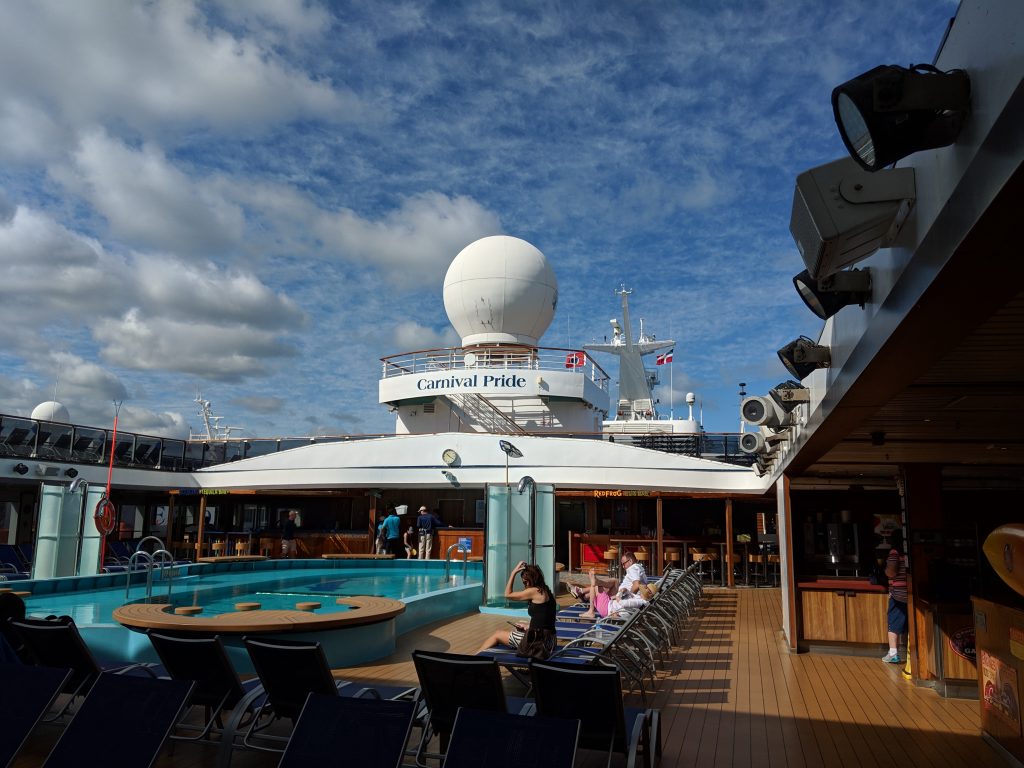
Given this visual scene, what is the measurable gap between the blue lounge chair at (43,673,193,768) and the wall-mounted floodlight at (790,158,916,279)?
128 inches

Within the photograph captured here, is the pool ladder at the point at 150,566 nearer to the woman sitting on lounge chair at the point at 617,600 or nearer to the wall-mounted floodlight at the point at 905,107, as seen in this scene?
the woman sitting on lounge chair at the point at 617,600

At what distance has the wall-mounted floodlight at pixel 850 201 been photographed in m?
2.33

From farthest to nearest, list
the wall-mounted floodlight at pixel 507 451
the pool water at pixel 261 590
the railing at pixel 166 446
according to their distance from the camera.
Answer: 1. the railing at pixel 166 446
2. the wall-mounted floodlight at pixel 507 451
3. the pool water at pixel 261 590

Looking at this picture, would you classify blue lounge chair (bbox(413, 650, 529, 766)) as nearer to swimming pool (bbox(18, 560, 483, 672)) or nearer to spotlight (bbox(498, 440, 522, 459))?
swimming pool (bbox(18, 560, 483, 672))

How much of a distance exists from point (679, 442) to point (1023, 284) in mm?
15573

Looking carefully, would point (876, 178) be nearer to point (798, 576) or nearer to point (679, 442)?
point (798, 576)

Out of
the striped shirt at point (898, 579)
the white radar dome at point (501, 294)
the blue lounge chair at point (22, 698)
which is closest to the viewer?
the blue lounge chair at point (22, 698)

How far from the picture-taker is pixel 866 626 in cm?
808

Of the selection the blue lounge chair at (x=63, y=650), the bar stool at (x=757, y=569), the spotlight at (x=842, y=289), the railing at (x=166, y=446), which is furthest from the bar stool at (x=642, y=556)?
the spotlight at (x=842, y=289)

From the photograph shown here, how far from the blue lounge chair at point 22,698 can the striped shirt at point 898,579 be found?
672 cm

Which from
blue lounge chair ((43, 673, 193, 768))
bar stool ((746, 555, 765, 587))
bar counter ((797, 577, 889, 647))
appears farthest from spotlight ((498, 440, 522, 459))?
blue lounge chair ((43, 673, 193, 768))

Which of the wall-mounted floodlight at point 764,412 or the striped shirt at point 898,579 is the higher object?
the wall-mounted floodlight at point 764,412

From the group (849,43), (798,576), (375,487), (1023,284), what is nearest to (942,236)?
(1023,284)

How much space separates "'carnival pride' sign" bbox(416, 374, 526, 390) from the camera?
20.4 meters
